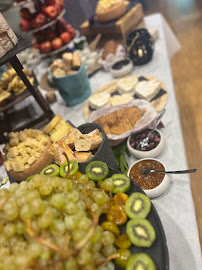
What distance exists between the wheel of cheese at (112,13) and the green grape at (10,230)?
1.51m

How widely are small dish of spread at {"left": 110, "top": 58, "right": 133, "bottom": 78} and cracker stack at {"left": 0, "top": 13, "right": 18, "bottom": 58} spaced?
0.67m

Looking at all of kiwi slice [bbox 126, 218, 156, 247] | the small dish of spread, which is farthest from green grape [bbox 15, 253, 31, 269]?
the small dish of spread

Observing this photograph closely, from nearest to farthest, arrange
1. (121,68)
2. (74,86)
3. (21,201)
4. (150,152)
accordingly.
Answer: (21,201) < (150,152) < (74,86) < (121,68)

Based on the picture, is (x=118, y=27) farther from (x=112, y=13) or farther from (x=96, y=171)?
(x=96, y=171)

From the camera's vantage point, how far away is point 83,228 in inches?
17.7

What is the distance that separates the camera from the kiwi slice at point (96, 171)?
1.99 feet

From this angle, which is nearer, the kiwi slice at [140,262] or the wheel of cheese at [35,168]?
the kiwi slice at [140,262]

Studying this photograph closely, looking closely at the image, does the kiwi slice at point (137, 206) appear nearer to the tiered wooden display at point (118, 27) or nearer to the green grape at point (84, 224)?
the green grape at point (84, 224)

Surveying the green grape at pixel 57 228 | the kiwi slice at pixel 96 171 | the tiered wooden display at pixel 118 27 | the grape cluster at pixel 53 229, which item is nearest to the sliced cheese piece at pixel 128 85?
the tiered wooden display at pixel 118 27

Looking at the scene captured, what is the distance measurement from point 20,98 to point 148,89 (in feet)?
1.99

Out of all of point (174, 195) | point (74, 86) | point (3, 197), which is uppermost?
point (3, 197)

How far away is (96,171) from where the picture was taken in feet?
2.03

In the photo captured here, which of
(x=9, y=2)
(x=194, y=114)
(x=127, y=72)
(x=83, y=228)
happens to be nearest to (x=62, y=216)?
(x=83, y=228)

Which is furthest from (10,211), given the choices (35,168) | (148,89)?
(148,89)
